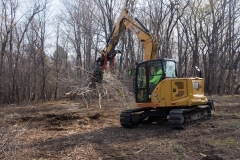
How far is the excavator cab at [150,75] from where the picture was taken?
7.66 metres

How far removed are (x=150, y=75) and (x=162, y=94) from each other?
28.9 inches

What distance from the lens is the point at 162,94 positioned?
7.54 meters

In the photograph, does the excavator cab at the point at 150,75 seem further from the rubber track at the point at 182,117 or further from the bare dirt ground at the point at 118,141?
the bare dirt ground at the point at 118,141

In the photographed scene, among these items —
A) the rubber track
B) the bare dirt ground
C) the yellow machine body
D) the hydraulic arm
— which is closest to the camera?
the bare dirt ground

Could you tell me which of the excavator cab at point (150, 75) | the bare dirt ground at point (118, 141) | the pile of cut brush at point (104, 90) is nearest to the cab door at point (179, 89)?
the excavator cab at point (150, 75)

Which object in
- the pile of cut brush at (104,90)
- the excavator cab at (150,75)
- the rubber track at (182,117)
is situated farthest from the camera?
the pile of cut brush at (104,90)

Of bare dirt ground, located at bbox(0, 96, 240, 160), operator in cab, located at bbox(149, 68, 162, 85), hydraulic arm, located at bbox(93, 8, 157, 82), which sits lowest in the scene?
bare dirt ground, located at bbox(0, 96, 240, 160)

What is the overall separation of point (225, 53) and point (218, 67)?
2.09 m

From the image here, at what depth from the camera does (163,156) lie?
4957 mm

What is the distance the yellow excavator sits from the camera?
24.3 feet

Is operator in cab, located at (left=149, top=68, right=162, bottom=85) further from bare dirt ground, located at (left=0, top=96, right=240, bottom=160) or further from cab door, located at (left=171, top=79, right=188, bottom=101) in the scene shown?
bare dirt ground, located at (left=0, top=96, right=240, bottom=160)

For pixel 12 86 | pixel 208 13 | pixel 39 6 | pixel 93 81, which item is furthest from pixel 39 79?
pixel 208 13

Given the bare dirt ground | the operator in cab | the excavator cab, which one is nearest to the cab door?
the excavator cab

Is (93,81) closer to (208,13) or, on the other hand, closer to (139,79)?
(139,79)
